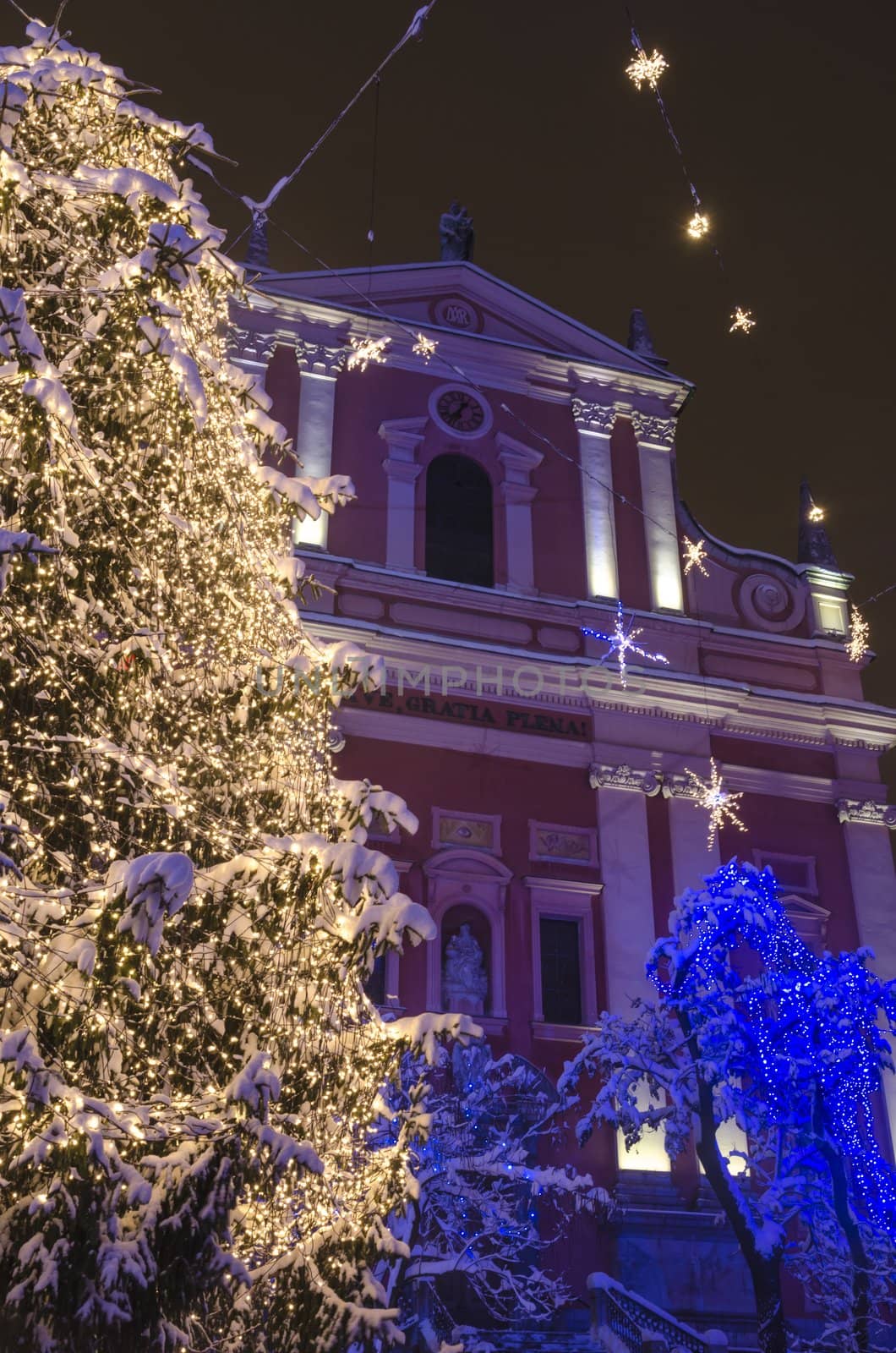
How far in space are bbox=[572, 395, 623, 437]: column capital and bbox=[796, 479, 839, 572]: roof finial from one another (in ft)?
12.5

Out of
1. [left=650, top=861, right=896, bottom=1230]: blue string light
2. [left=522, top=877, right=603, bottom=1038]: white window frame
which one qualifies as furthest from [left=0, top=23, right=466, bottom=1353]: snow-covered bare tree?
[left=522, top=877, right=603, bottom=1038]: white window frame

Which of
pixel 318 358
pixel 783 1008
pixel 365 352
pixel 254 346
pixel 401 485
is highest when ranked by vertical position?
pixel 365 352

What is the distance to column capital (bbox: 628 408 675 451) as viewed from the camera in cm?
2264

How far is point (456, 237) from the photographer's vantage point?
23641 mm

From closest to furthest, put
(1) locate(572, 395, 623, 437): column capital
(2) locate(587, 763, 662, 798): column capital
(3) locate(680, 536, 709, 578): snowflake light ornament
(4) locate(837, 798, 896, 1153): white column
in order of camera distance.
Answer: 1. (2) locate(587, 763, 662, 798): column capital
2. (4) locate(837, 798, 896, 1153): white column
3. (3) locate(680, 536, 709, 578): snowflake light ornament
4. (1) locate(572, 395, 623, 437): column capital

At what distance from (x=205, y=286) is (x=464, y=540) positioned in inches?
502

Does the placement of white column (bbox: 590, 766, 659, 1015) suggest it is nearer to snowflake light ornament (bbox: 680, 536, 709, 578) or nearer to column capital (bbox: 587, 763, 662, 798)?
column capital (bbox: 587, 763, 662, 798)

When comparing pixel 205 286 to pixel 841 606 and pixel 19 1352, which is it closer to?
pixel 19 1352

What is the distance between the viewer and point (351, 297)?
21859 millimetres

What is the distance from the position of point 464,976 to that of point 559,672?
4.91m

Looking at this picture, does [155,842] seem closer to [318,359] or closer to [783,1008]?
[783,1008]

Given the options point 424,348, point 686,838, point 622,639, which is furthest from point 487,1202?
point 424,348

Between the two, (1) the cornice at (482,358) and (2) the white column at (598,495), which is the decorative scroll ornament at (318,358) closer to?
(1) the cornice at (482,358)

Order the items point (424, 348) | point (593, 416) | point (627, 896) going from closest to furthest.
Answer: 1. point (627, 896)
2. point (424, 348)
3. point (593, 416)
